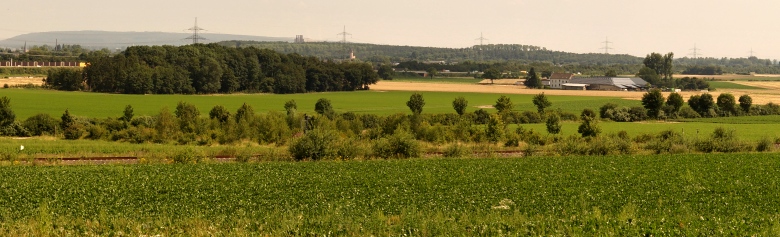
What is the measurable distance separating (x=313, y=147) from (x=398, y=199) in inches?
534

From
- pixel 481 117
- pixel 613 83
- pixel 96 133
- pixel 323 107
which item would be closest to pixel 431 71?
pixel 613 83

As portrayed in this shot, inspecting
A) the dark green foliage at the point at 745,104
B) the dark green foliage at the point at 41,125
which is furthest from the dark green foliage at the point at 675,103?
the dark green foliage at the point at 41,125

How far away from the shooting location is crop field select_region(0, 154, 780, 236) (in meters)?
20.9

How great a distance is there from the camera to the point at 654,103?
77188mm

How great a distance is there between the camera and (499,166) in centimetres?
3422

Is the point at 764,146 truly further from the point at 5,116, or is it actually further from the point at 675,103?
the point at 5,116

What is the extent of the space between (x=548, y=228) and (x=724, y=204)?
24.7ft

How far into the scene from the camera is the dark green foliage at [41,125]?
5659 cm

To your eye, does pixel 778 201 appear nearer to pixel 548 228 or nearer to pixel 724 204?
pixel 724 204

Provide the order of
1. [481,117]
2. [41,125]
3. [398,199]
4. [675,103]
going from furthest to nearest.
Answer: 1. [675,103]
2. [481,117]
3. [41,125]
4. [398,199]

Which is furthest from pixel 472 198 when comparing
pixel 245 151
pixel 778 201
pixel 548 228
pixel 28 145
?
pixel 28 145

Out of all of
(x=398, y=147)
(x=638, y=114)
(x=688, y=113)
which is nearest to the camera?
(x=398, y=147)

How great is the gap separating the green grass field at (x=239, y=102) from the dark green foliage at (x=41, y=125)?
42.9 ft

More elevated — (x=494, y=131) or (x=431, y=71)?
(x=431, y=71)
